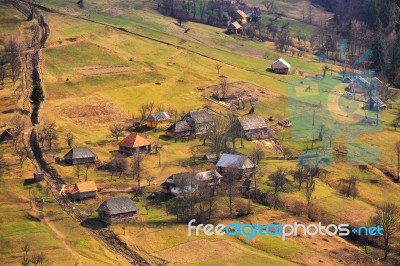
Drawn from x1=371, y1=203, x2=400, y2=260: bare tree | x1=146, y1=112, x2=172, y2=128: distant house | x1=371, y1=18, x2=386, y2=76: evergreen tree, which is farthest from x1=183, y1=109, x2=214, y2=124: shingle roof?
x1=371, y1=18, x2=386, y2=76: evergreen tree

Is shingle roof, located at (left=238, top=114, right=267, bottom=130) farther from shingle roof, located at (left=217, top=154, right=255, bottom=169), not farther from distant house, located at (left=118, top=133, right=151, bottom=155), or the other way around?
distant house, located at (left=118, top=133, right=151, bottom=155)

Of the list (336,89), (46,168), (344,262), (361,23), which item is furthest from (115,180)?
(361,23)

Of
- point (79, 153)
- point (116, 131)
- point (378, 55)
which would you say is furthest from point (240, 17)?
point (79, 153)

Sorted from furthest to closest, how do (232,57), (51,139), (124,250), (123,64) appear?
(232,57) → (123,64) → (51,139) → (124,250)

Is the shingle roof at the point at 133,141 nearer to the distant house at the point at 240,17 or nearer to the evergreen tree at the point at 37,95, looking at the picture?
the evergreen tree at the point at 37,95

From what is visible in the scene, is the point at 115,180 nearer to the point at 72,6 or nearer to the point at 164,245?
the point at 164,245

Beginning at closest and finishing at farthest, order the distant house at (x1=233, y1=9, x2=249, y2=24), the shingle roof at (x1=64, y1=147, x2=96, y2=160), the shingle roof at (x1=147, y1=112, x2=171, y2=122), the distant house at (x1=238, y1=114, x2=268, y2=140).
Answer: the shingle roof at (x1=64, y1=147, x2=96, y2=160) < the distant house at (x1=238, y1=114, x2=268, y2=140) < the shingle roof at (x1=147, y1=112, x2=171, y2=122) < the distant house at (x1=233, y1=9, x2=249, y2=24)
